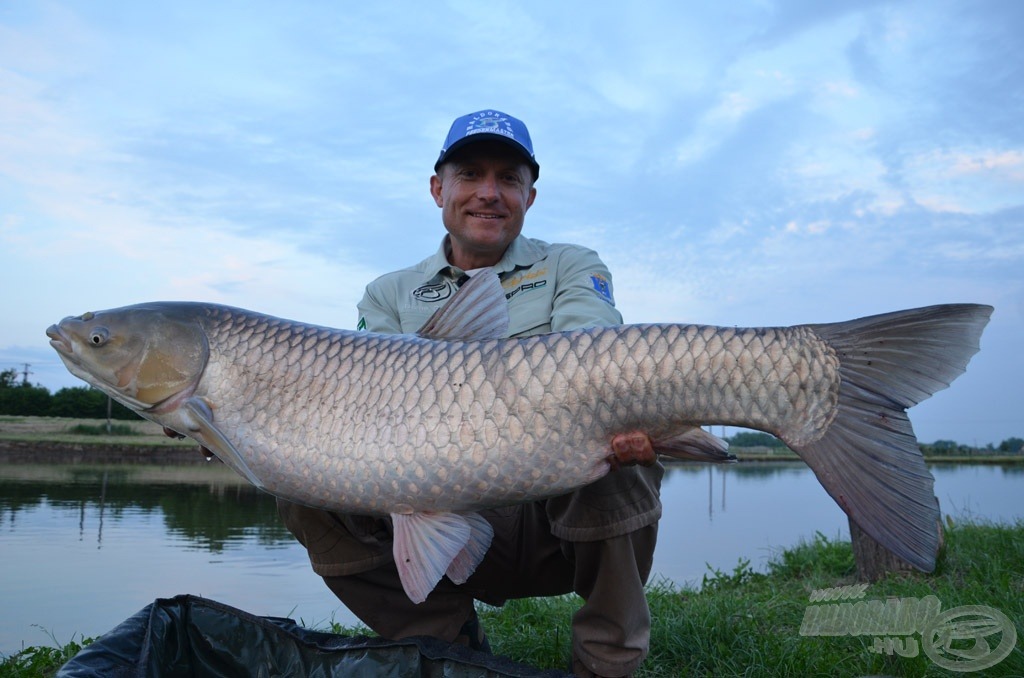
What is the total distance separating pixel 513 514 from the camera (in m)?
2.53

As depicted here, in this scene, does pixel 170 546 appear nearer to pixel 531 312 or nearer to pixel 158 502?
pixel 158 502

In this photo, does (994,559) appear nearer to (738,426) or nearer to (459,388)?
(738,426)

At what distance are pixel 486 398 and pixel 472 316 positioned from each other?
0.32m

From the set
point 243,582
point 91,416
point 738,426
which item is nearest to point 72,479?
point 243,582

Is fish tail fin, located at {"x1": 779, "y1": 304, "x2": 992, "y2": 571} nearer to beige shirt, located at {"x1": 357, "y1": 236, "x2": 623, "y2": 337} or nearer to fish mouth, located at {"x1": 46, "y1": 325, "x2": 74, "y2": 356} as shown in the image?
beige shirt, located at {"x1": 357, "y1": 236, "x2": 623, "y2": 337}

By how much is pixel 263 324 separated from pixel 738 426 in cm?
129

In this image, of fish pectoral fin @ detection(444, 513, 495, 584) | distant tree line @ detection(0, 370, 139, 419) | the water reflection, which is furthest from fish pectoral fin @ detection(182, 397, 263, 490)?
distant tree line @ detection(0, 370, 139, 419)

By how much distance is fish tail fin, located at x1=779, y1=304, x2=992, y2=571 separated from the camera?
5.27 ft

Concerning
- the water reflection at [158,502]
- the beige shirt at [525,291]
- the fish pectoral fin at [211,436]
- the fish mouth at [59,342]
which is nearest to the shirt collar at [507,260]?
the beige shirt at [525,291]

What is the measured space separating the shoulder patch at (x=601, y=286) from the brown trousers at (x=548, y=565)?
656 millimetres

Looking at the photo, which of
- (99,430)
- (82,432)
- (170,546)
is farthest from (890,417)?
(99,430)

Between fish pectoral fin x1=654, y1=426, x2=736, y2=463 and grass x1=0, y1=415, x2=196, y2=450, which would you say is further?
grass x1=0, y1=415, x2=196, y2=450

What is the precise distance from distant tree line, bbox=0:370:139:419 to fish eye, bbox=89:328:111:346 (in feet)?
84.8

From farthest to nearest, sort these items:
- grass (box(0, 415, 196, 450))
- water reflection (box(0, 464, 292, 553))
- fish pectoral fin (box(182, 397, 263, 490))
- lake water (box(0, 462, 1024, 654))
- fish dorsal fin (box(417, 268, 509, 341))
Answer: grass (box(0, 415, 196, 450)), water reflection (box(0, 464, 292, 553)), lake water (box(0, 462, 1024, 654)), fish dorsal fin (box(417, 268, 509, 341)), fish pectoral fin (box(182, 397, 263, 490))
